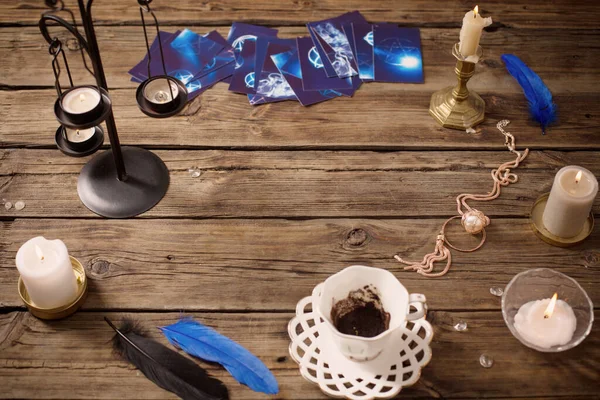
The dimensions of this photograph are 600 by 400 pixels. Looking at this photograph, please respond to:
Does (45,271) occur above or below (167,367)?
above

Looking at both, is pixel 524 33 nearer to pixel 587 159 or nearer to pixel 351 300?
pixel 587 159

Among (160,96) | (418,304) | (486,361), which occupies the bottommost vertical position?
(486,361)

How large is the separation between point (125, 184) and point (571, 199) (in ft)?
2.86

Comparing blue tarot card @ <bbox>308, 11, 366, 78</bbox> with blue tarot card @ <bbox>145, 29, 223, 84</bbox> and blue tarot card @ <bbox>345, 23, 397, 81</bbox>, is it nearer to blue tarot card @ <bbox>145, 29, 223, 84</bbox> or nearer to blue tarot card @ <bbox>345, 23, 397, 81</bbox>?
blue tarot card @ <bbox>345, 23, 397, 81</bbox>

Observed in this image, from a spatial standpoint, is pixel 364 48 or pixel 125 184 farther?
pixel 364 48

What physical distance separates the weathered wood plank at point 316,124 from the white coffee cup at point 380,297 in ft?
1.50

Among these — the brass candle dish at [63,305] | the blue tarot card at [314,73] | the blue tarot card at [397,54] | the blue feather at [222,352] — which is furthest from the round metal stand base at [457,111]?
the brass candle dish at [63,305]

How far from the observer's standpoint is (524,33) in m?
1.93

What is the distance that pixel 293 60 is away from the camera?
1835 mm

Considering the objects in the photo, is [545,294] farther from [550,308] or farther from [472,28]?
[472,28]

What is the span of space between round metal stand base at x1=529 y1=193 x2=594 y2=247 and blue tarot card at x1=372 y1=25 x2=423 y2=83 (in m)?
0.44

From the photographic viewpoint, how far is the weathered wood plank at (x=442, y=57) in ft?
5.91

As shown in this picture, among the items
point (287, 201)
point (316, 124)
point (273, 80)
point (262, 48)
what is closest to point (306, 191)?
point (287, 201)

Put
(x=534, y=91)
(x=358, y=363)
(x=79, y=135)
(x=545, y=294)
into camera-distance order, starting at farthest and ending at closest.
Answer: (x=534, y=91) → (x=79, y=135) → (x=545, y=294) → (x=358, y=363)
